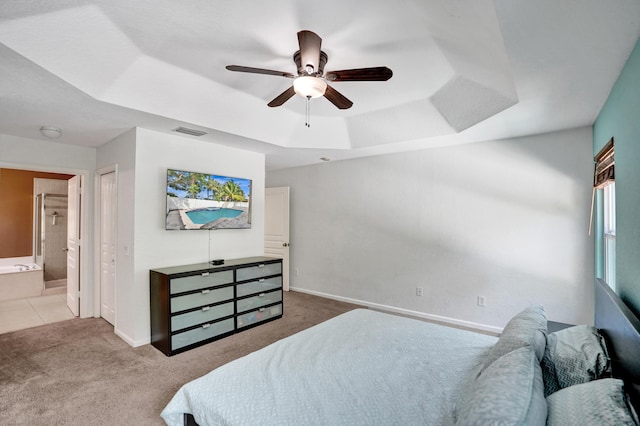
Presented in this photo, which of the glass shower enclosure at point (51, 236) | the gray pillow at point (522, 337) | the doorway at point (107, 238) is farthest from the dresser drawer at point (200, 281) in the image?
the glass shower enclosure at point (51, 236)

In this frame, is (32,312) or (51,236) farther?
(51,236)

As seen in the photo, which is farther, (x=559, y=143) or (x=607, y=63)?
(x=559, y=143)

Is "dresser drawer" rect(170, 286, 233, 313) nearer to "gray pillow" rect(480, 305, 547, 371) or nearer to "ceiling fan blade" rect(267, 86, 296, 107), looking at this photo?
"ceiling fan blade" rect(267, 86, 296, 107)

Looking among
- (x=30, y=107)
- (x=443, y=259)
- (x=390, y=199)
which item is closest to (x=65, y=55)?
(x=30, y=107)

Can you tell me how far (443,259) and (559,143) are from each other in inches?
73.4

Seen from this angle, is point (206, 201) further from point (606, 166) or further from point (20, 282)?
point (606, 166)

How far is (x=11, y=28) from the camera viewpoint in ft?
6.22

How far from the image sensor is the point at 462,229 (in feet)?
13.4

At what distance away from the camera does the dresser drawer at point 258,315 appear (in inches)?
151

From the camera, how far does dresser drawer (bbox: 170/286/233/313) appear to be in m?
3.24

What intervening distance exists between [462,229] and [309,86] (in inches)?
115

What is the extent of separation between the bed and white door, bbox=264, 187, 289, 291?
391 centimetres

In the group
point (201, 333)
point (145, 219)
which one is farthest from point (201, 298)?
point (145, 219)

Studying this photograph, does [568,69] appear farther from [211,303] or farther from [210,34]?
[211,303]
